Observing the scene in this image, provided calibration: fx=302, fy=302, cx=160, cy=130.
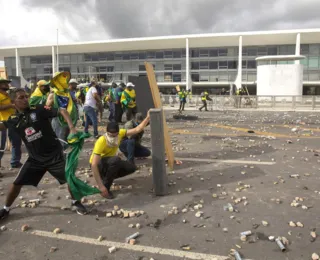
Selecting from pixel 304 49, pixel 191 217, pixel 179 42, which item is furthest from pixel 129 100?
pixel 304 49

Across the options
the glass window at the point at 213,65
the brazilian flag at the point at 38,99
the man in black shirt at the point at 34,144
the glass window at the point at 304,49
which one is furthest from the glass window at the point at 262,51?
the man in black shirt at the point at 34,144

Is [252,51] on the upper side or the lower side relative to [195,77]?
upper

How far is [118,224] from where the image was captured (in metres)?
3.76

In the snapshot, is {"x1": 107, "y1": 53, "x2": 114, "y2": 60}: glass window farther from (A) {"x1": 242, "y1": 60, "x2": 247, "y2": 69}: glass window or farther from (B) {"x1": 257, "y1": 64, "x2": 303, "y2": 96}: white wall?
(B) {"x1": 257, "y1": 64, "x2": 303, "y2": 96}: white wall

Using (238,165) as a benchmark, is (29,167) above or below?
above

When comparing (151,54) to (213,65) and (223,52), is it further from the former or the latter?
(223,52)

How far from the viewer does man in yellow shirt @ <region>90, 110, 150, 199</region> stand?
14.4ft

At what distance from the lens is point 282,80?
30.5 metres

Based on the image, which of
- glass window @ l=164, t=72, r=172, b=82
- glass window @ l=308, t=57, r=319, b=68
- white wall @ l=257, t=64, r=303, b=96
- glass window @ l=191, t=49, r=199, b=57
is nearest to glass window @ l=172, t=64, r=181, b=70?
glass window @ l=164, t=72, r=172, b=82

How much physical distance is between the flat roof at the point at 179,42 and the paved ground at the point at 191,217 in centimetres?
4197

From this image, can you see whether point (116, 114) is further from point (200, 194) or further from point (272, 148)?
point (200, 194)

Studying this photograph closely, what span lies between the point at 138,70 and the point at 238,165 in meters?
48.2

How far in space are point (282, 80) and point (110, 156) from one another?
29365 millimetres

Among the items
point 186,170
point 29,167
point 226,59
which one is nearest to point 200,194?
point 186,170
